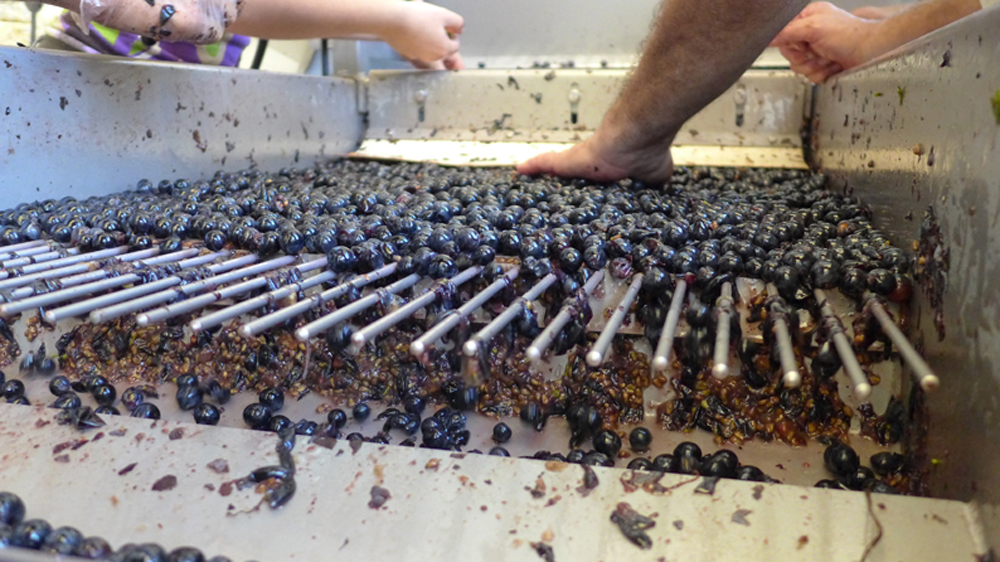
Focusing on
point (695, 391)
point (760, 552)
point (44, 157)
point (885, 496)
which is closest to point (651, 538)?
point (760, 552)

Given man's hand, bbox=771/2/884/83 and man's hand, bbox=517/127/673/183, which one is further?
man's hand, bbox=771/2/884/83

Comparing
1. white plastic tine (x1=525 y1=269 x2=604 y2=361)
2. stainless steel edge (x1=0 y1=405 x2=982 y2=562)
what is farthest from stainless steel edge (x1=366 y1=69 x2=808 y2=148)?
stainless steel edge (x1=0 y1=405 x2=982 y2=562)

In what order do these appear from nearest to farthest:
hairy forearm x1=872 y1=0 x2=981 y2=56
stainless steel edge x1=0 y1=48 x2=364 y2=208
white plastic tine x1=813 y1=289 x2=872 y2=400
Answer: white plastic tine x1=813 y1=289 x2=872 y2=400
stainless steel edge x1=0 y1=48 x2=364 y2=208
hairy forearm x1=872 y1=0 x2=981 y2=56

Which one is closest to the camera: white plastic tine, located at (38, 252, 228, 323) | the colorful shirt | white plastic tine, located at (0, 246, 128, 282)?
white plastic tine, located at (38, 252, 228, 323)

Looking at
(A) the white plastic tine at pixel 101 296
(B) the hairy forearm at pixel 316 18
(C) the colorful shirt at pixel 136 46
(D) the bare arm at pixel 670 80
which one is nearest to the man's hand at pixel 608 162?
(D) the bare arm at pixel 670 80

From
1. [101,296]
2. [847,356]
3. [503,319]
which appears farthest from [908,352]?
[101,296]

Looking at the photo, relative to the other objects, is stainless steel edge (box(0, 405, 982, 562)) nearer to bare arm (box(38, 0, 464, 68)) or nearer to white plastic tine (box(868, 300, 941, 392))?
white plastic tine (box(868, 300, 941, 392))

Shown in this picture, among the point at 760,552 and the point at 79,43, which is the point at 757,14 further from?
the point at 79,43
